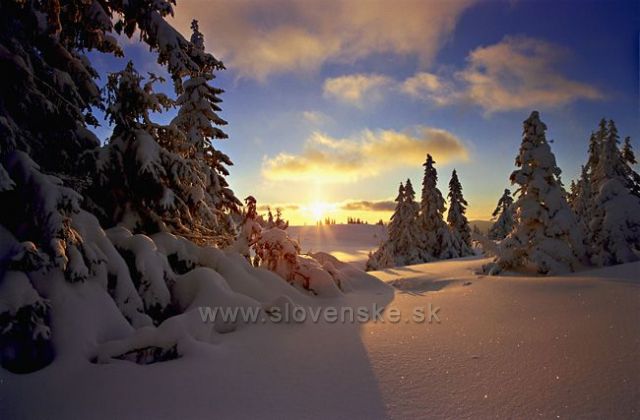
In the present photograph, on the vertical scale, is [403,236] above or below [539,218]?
below

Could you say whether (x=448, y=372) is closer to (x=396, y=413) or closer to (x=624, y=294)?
(x=396, y=413)

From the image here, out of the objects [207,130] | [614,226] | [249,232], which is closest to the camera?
[249,232]

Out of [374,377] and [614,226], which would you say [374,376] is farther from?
[614,226]

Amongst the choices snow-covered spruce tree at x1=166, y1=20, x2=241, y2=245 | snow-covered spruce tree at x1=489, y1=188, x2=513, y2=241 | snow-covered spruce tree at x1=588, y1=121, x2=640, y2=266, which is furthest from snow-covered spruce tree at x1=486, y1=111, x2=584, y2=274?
snow-covered spruce tree at x1=489, y1=188, x2=513, y2=241

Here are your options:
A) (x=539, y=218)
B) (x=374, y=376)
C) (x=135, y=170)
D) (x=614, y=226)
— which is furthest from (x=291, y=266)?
(x=614, y=226)

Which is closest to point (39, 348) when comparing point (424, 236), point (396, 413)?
point (396, 413)

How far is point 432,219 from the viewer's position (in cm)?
3125

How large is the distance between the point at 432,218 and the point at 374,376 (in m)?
30.1

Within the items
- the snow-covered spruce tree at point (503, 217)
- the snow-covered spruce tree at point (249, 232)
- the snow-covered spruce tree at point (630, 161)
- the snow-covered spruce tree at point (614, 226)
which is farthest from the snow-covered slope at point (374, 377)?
the snow-covered spruce tree at point (503, 217)

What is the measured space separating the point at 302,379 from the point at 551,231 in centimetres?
1342

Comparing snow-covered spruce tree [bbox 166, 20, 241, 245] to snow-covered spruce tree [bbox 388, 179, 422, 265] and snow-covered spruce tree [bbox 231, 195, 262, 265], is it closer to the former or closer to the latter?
snow-covered spruce tree [bbox 231, 195, 262, 265]

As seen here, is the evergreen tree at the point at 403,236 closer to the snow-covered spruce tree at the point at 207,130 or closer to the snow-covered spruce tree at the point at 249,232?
the snow-covered spruce tree at the point at 207,130

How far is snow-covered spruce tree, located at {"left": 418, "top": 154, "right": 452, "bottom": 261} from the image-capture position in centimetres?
3077

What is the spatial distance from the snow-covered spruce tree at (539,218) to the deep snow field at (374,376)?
8.63m
